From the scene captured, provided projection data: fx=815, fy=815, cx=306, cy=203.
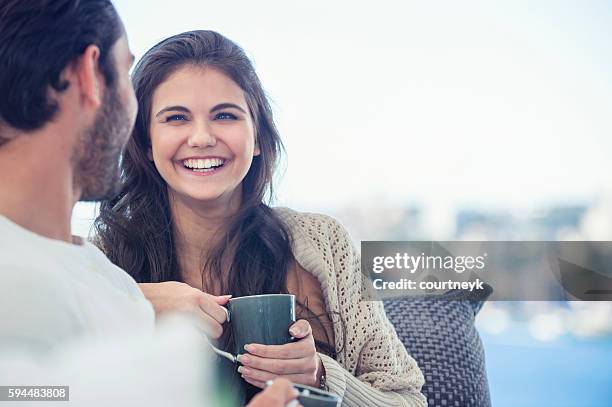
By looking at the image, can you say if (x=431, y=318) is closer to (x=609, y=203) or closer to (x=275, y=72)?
(x=609, y=203)

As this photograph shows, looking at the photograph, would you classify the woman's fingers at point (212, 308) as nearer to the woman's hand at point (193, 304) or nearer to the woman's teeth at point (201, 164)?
the woman's hand at point (193, 304)

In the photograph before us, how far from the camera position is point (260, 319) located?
1.24 m

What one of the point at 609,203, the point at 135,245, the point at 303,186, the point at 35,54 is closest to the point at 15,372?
the point at 35,54

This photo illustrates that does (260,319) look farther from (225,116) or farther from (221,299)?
(225,116)

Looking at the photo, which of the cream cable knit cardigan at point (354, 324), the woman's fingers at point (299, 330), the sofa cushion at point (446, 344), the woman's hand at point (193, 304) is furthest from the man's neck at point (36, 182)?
the sofa cushion at point (446, 344)

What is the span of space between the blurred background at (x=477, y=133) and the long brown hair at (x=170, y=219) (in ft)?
0.35

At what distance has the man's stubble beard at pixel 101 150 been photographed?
1.03 meters

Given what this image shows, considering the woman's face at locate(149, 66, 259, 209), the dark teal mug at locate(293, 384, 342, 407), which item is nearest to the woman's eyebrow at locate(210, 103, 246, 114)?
the woman's face at locate(149, 66, 259, 209)

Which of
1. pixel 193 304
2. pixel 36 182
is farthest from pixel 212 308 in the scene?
pixel 36 182

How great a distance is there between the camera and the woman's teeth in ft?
4.59

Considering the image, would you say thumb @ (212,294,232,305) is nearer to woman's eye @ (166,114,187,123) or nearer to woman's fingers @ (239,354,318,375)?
woman's fingers @ (239,354,318,375)

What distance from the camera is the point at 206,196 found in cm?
142

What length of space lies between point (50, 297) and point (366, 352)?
722 mm

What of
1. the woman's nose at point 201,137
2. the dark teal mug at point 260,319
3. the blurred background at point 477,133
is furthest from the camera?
the blurred background at point 477,133
